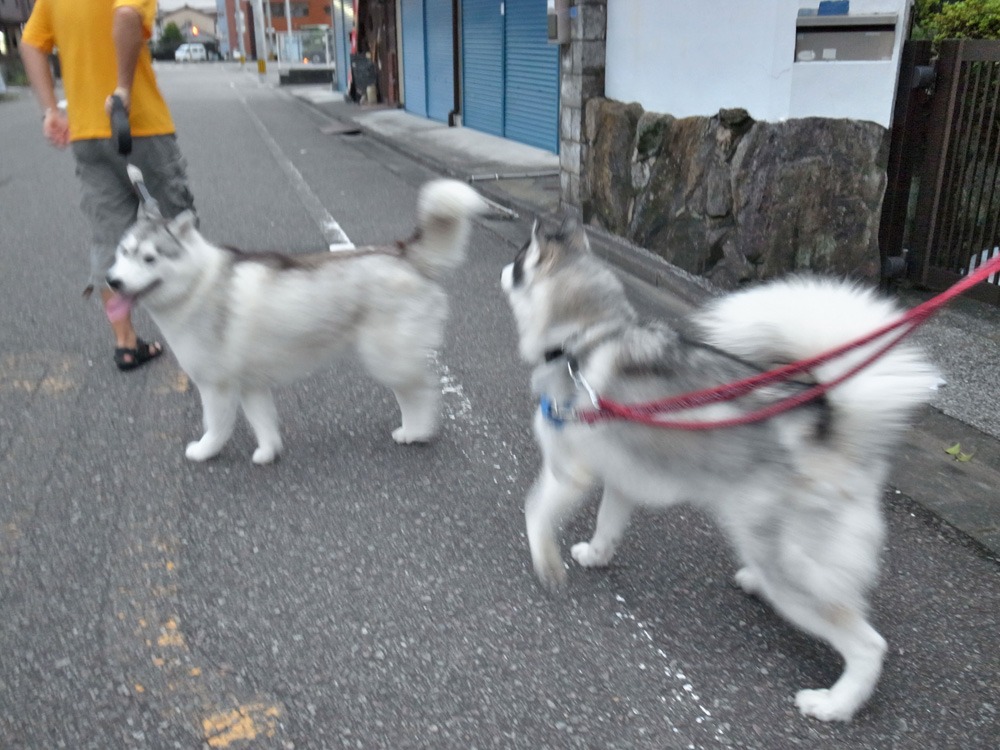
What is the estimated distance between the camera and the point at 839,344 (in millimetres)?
2141

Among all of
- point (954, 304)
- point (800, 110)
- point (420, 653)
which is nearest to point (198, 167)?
point (800, 110)

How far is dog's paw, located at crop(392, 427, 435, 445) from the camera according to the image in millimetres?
3785

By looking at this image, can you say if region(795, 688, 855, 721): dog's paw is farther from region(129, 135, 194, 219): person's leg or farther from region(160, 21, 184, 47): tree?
region(160, 21, 184, 47): tree

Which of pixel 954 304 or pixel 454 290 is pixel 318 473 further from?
pixel 954 304

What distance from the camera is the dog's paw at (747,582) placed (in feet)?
8.93

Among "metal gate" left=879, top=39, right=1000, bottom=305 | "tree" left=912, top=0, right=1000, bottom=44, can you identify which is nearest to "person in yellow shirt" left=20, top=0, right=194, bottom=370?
"metal gate" left=879, top=39, right=1000, bottom=305

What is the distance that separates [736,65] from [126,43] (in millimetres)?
3941

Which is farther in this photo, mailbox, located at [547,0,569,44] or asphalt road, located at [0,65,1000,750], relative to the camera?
mailbox, located at [547,0,569,44]

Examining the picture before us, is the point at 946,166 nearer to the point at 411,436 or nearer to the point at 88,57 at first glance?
the point at 411,436

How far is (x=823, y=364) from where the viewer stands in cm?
209

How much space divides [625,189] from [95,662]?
572 centimetres

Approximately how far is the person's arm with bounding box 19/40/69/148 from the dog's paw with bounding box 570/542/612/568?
3.42 m

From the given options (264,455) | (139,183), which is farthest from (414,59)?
(264,455)

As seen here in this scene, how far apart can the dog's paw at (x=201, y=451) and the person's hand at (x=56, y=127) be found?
1.90 m
